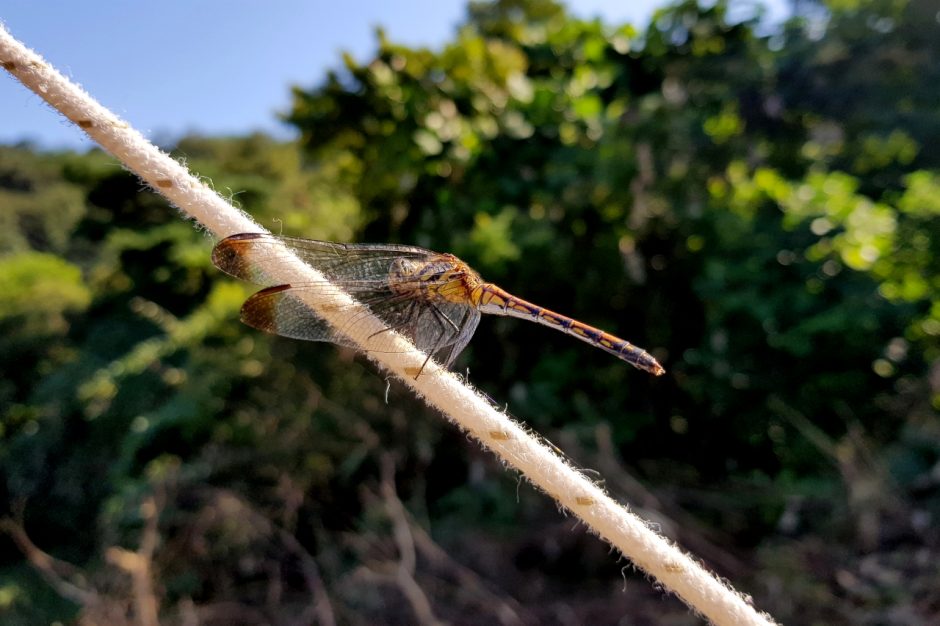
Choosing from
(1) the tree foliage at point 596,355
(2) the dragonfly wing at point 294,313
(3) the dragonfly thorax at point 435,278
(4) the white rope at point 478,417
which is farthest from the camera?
(1) the tree foliage at point 596,355

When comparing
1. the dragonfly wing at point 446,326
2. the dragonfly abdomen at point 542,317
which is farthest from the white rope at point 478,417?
the dragonfly abdomen at point 542,317

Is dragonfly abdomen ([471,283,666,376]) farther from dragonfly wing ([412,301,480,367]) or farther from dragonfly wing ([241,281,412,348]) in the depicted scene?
dragonfly wing ([241,281,412,348])

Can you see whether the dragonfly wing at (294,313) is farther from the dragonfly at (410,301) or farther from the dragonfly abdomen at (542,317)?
the dragonfly abdomen at (542,317)

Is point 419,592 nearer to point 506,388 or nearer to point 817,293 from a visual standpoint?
point 506,388

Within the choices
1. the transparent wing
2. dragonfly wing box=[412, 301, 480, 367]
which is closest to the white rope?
the transparent wing

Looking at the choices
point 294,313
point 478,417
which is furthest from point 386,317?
point 478,417

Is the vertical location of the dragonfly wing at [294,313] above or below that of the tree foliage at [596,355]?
below

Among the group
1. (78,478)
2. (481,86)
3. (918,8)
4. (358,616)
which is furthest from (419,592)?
(918,8)
